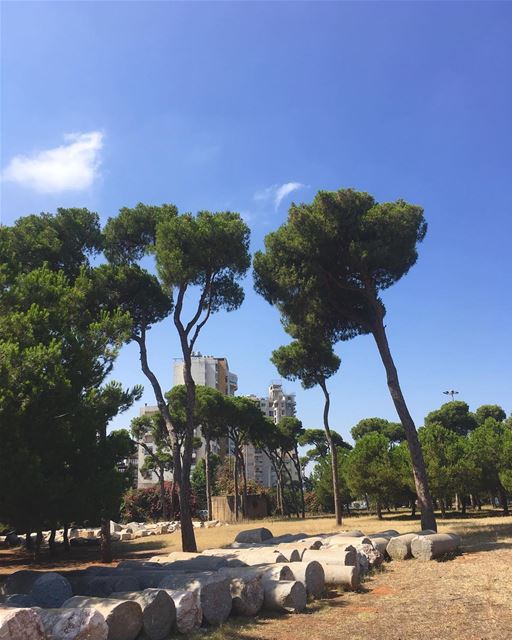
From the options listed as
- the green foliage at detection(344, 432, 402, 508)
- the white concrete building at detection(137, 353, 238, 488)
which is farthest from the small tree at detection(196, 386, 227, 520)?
the white concrete building at detection(137, 353, 238, 488)

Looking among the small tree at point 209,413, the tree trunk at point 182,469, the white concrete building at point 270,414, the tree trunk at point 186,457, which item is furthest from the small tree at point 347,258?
the white concrete building at point 270,414

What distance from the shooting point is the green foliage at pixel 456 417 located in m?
59.3

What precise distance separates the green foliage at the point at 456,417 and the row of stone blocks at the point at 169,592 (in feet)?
168

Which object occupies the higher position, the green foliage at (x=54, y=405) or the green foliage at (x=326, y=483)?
the green foliage at (x=54, y=405)

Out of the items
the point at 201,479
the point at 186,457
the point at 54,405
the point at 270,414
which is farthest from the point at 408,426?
the point at 270,414

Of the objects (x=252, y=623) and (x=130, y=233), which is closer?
(x=252, y=623)

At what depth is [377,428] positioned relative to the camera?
58.9 m

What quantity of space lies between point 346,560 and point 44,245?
13.5 meters

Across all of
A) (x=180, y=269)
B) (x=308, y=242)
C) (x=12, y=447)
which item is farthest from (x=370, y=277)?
(x=12, y=447)

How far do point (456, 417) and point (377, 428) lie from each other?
890 centimetres

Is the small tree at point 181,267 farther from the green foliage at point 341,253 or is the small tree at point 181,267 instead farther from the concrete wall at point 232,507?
the concrete wall at point 232,507

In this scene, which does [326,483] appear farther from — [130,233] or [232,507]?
[130,233]

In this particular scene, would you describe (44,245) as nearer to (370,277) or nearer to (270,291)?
(270,291)

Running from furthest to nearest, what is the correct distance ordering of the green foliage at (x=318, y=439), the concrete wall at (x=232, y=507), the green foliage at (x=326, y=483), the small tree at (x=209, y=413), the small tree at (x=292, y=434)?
the green foliage at (x=318, y=439)
the small tree at (x=292, y=434)
the concrete wall at (x=232, y=507)
the small tree at (x=209, y=413)
the green foliage at (x=326, y=483)
